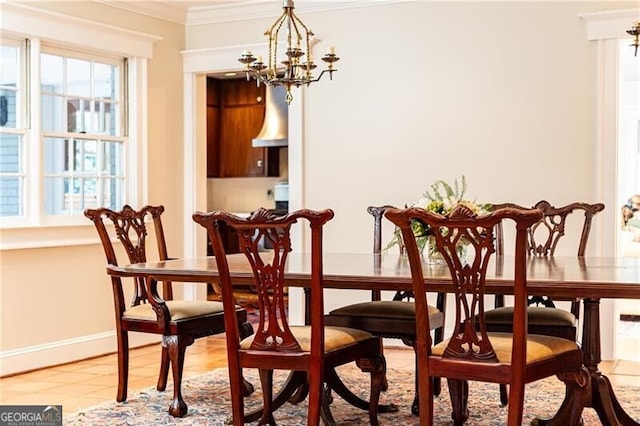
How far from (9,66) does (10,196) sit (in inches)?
31.3

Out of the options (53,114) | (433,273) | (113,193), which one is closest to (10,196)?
(53,114)

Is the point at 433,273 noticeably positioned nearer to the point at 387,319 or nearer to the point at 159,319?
the point at 387,319

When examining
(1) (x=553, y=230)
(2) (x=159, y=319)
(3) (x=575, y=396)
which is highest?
(1) (x=553, y=230)

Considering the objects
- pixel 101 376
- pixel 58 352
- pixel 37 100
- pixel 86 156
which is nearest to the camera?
pixel 101 376

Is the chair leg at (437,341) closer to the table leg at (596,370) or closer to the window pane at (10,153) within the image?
the table leg at (596,370)

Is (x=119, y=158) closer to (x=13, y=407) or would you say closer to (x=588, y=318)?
(x=13, y=407)

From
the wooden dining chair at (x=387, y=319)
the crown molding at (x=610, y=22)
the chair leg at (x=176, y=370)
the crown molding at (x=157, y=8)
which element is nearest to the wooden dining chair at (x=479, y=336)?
the wooden dining chair at (x=387, y=319)

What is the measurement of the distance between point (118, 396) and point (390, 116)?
272 centimetres

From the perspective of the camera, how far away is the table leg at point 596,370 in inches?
133

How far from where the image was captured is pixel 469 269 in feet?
9.58

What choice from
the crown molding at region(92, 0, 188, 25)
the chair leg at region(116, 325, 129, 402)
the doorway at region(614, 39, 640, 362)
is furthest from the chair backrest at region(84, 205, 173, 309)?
the doorway at region(614, 39, 640, 362)

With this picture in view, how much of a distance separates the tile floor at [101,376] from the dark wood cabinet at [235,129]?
3533 mm

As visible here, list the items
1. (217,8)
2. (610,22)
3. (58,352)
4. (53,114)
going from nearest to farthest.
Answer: (610,22)
(58,352)
(53,114)
(217,8)

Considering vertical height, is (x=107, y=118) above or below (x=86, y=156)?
above
